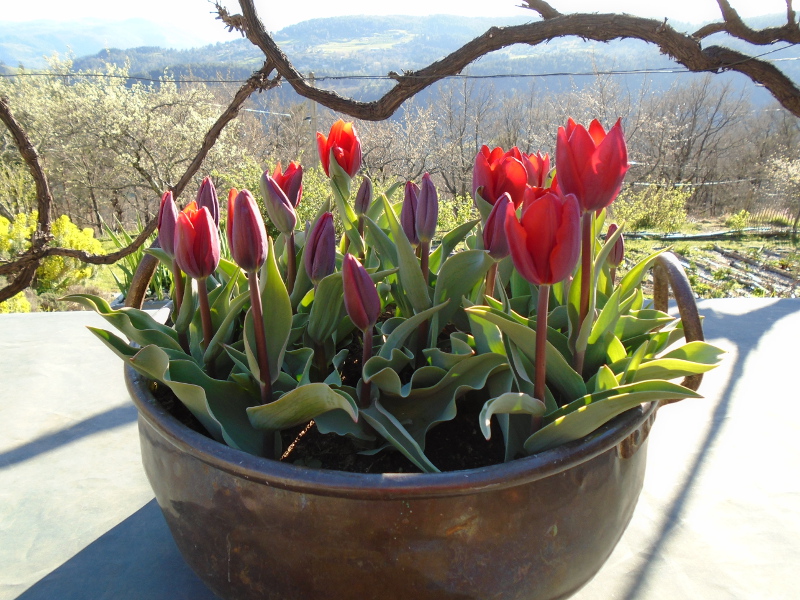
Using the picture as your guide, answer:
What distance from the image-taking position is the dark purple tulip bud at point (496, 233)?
346 mm

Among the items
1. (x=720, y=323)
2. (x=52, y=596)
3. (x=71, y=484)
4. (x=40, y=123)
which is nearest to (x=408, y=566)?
(x=52, y=596)

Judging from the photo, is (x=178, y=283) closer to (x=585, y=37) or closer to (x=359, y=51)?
(x=585, y=37)

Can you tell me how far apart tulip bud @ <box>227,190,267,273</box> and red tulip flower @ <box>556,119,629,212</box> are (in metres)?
0.16

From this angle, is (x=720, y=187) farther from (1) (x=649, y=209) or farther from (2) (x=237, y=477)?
(2) (x=237, y=477)

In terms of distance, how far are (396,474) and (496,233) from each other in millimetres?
161

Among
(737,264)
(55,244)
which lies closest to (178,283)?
(55,244)

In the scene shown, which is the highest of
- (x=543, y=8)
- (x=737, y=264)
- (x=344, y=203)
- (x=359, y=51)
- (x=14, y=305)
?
(x=359, y=51)

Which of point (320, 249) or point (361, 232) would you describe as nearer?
point (320, 249)

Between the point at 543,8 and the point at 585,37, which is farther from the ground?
the point at 543,8

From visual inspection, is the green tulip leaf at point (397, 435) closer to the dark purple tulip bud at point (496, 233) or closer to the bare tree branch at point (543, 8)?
the dark purple tulip bud at point (496, 233)

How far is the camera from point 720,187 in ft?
51.6

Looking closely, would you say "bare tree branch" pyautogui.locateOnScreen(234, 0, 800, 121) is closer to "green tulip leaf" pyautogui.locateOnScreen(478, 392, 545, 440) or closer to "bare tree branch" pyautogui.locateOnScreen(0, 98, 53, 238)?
"bare tree branch" pyautogui.locateOnScreen(0, 98, 53, 238)

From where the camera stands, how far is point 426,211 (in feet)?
1.36

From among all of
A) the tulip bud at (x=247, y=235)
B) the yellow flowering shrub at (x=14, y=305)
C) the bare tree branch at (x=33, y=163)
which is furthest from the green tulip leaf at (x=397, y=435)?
the yellow flowering shrub at (x=14, y=305)
